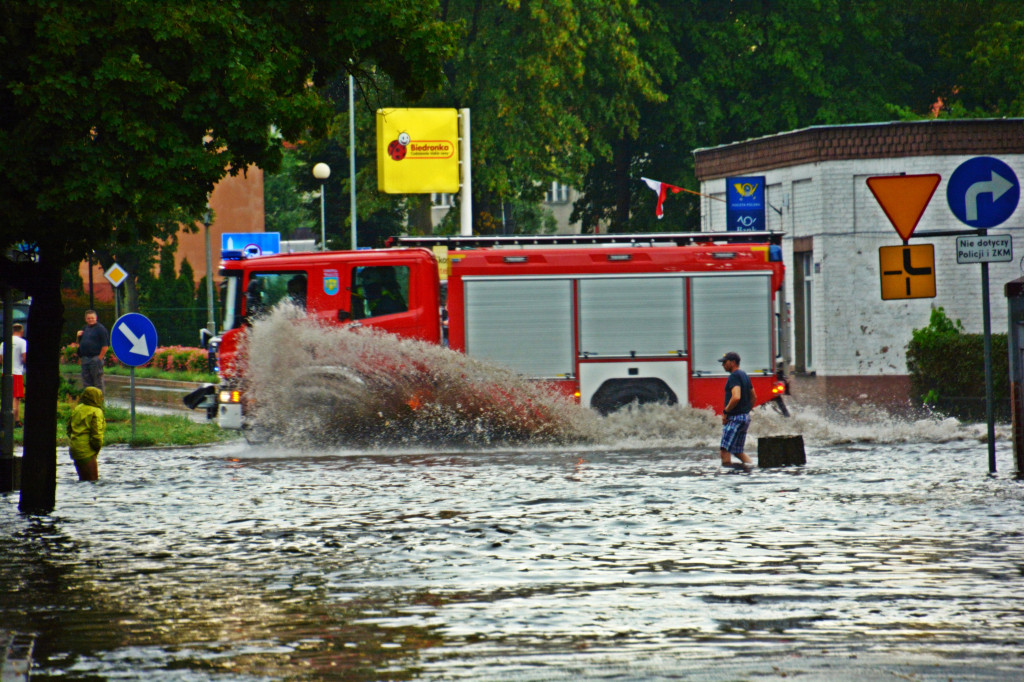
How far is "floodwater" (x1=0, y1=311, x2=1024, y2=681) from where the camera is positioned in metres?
7.16

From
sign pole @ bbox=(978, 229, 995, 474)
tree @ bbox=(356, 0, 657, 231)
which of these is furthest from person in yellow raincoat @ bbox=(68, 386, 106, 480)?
tree @ bbox=(356, 0, 657, 231)

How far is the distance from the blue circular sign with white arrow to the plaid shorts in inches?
159

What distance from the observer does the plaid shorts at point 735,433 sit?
17.5 meters

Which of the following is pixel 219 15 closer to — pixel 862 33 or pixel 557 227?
pixel 862 33

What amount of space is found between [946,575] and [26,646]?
5266 millimetres

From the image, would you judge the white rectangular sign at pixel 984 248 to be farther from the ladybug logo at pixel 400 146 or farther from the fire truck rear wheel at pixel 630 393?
the ladybug logo at pixel 400 146

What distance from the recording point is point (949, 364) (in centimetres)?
2427

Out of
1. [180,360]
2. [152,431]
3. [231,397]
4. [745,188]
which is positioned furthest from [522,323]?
[180,360]

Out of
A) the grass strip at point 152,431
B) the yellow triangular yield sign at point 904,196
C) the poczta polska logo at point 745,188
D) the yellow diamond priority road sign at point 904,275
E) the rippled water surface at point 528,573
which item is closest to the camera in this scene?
the rippled water surface at point 528,573

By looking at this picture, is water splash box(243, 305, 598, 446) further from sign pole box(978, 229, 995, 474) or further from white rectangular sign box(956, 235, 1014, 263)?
white rectangular sign box(956, 235, 1014, 263)

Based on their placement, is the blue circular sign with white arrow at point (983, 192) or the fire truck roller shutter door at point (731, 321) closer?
the blue circular sign with white arrow at point (983, 192)

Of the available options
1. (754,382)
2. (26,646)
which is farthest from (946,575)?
(754,382)

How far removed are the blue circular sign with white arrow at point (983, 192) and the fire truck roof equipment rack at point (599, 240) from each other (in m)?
7.24

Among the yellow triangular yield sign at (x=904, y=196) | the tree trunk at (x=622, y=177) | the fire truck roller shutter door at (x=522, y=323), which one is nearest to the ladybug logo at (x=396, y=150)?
the fire truck roller shutter door at (x=522, y=323)
